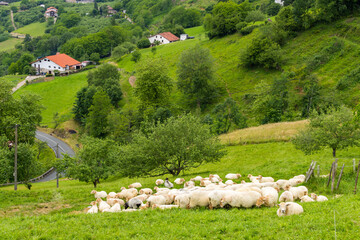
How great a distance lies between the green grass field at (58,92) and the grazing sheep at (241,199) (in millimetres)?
76642

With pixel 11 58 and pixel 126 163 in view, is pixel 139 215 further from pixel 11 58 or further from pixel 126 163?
pixel 11 58

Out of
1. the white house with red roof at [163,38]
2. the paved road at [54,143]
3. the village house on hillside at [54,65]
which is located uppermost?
the white house with red roof at [163,38]

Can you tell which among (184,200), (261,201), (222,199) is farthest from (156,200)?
(261,201)

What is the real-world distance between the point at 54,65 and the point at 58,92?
30.6 m

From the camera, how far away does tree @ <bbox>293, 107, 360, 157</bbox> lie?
85.7 ft

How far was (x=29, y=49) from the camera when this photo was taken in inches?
7372

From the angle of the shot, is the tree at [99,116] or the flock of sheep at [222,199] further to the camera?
the tree at [99,116]

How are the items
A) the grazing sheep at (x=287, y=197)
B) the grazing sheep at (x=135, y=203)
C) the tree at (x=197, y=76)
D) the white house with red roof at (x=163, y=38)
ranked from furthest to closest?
the white house with red roof at (x=163, y=38)
the tree at (x=197, y=76)
the grazing sheep at (x=135, y=203)
the grazing sheep at (x=287, y=197)

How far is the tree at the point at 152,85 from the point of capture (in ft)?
228

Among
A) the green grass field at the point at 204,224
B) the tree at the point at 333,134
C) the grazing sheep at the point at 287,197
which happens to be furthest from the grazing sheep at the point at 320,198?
the tree at the point at 333,134

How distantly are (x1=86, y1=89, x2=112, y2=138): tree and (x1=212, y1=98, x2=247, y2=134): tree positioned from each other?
28208mm

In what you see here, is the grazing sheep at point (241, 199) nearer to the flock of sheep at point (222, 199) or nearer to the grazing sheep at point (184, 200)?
the flock of sheep at point (222, 199)

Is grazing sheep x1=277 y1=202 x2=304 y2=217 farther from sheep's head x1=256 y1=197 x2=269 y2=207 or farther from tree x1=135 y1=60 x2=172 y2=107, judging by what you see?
tree x1=135 y1=60 x2=172 y2=107

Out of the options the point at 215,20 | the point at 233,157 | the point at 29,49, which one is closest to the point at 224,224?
the point at 233,157
